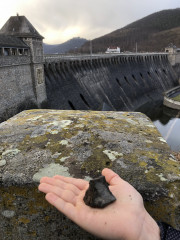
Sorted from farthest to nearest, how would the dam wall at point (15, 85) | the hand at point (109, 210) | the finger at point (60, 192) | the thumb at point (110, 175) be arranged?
the dam wall at point (15, 85) < the thumb at point (110, 175) < the finger at point (60, 192) < the hand at point (109, 210)

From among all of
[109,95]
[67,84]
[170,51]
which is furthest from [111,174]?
[170,51]

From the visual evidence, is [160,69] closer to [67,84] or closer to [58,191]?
[67,84]

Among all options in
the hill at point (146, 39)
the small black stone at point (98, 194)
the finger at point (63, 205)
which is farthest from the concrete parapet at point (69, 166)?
the hill at point (146, 39)

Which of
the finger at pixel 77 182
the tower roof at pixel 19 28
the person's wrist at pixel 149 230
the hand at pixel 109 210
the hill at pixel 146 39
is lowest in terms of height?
the person's wrist at pixel 149 230

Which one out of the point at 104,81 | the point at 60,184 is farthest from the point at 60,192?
the point at 104,81

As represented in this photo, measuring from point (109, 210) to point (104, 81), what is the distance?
38598mm

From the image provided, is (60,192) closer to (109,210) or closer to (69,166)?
(69,166)

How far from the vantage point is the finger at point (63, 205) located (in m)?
1.87

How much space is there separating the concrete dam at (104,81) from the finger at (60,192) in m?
23.2

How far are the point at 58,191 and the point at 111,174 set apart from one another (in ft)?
1.74

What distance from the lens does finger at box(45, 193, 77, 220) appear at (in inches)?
73.5

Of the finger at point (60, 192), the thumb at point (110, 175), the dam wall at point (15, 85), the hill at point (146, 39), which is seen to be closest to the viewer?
the finger at point (60, 192)

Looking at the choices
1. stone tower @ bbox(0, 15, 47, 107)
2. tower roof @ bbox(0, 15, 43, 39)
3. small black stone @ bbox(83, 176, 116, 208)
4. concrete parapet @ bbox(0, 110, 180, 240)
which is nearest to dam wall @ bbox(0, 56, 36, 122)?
stone tower @ bbox(0, 15, 47, 107)

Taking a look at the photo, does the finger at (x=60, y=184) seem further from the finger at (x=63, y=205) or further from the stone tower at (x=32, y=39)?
the stone tower at (x=32, y=39)
